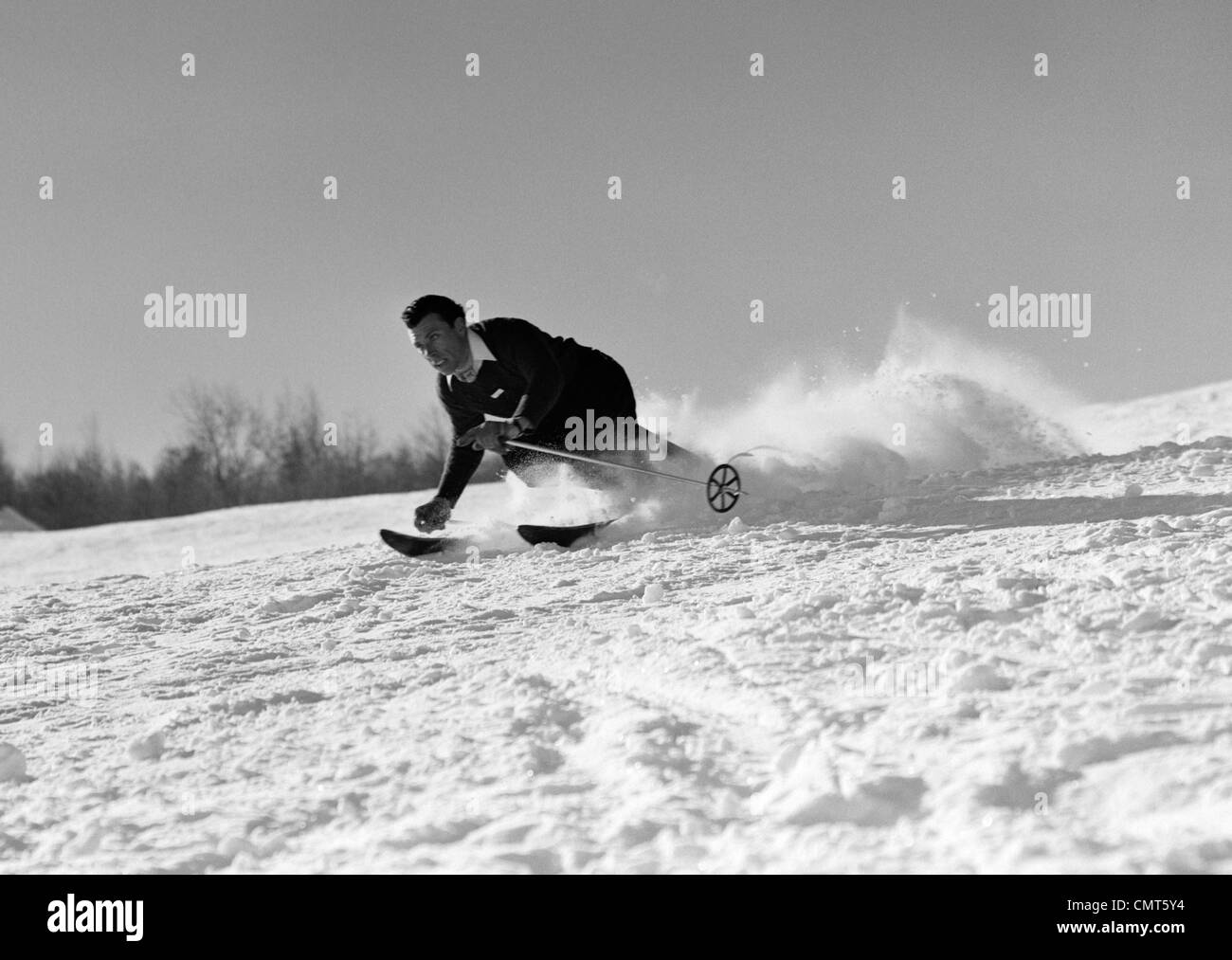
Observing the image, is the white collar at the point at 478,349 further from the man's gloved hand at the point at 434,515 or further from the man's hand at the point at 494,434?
the man's gloved hand at the point at 434,515

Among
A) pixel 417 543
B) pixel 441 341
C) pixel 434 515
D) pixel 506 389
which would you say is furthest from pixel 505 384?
pixel 417 543

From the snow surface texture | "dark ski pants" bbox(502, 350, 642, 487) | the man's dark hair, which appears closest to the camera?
the snow surface texture

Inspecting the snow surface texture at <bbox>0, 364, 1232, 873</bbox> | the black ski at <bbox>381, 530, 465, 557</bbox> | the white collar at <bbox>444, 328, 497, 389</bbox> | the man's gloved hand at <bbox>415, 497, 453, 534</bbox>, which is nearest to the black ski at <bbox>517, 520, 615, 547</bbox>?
the black ski at <bbox>381, 530, 465, 557</bbox>

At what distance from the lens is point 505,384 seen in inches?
331

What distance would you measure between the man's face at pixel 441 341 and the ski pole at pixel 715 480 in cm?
71

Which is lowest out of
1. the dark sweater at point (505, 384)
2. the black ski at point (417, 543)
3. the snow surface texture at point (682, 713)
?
the snow surface texture at point (682, 713)

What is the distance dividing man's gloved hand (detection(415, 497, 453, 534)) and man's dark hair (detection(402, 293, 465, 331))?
4.24ft

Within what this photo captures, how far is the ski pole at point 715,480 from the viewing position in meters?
8.55

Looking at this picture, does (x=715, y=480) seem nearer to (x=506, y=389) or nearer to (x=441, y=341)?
(x=506, y=389)

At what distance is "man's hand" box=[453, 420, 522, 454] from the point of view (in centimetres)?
816

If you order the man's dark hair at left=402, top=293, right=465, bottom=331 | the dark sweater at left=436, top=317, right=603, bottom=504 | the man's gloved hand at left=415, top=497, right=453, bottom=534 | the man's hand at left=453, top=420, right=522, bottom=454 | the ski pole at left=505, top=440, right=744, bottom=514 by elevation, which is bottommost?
the man's gloved hand at left=415, top=497, right=453, bottom=534

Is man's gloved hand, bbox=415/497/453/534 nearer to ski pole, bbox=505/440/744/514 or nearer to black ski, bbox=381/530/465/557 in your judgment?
black ski, bbox=381/530/465/557

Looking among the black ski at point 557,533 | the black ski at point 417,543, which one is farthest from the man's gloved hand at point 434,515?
the black ski at point 557,533

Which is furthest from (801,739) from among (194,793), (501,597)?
(501,597)
